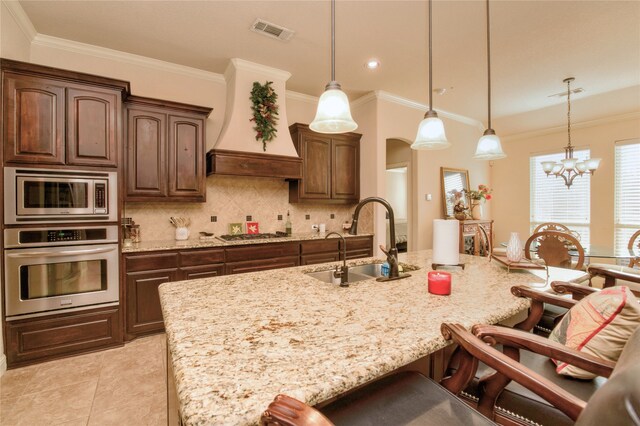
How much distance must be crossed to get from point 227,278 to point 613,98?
6.01 metres

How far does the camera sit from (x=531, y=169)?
5.60 metres

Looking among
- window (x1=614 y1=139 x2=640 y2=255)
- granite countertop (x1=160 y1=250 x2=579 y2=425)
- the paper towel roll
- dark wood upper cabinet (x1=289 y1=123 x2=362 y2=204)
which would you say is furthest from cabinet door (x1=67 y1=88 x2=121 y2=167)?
window (x1=614 y1=139 x2=640 y2=255)

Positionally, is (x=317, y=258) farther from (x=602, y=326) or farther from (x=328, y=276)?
(x=602, y=326)

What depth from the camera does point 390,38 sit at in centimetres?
299

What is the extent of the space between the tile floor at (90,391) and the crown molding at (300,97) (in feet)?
11.7

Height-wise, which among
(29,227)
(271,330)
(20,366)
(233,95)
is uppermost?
(233,95)

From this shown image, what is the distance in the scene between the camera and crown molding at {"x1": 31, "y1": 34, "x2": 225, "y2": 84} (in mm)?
2955

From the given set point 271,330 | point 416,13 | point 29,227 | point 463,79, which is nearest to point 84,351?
point 29,227

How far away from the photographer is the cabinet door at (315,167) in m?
4.08

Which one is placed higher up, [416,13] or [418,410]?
[416,13]

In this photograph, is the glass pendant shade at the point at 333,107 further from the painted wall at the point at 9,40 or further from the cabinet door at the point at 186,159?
the painted wall at the point at 9,40

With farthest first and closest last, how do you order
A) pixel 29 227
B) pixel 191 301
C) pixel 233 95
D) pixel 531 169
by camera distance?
pixel 531 169
pixel 233 95
pixel 29 227
pixel 191 301

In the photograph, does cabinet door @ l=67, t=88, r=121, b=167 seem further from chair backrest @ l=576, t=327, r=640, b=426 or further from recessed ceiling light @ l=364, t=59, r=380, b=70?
chair backrest @ l=576, t=327, r=640, b=426

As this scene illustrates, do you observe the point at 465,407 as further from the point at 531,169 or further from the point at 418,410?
the point at 531,169
